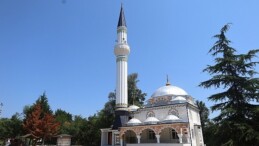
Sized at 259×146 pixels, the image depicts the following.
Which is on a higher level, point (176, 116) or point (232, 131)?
point (176, 116)

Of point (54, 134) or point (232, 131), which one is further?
point (54, 134)

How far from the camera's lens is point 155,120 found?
21188 millimetres

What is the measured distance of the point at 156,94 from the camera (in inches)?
979

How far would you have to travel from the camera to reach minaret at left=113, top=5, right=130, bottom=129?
24.7 metres

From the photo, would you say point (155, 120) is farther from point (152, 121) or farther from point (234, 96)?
point (234, 96)

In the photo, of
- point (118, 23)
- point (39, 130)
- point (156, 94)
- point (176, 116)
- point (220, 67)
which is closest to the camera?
point (220, 67)

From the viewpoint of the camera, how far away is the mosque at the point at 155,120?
19.8m

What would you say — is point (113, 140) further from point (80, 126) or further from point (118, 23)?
point (118, 23)

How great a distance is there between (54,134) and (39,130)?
3.36m

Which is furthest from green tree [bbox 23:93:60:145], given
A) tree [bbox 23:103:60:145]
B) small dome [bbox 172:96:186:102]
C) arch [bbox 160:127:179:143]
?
small dome [bbox 172:96:186:102]

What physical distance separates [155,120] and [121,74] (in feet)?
27.0

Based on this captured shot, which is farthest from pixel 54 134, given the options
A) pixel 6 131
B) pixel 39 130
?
pixel 6 131

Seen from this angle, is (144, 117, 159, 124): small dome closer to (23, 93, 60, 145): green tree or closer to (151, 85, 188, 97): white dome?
(151, 85, 188, 97): white dome

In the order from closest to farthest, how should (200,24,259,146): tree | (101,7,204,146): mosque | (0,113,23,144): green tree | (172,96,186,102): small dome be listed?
(200,24,259,146): tree
(101,7,204,146): mosque
(172,96,186,102): small dome
(0,113,23,144): green tree
